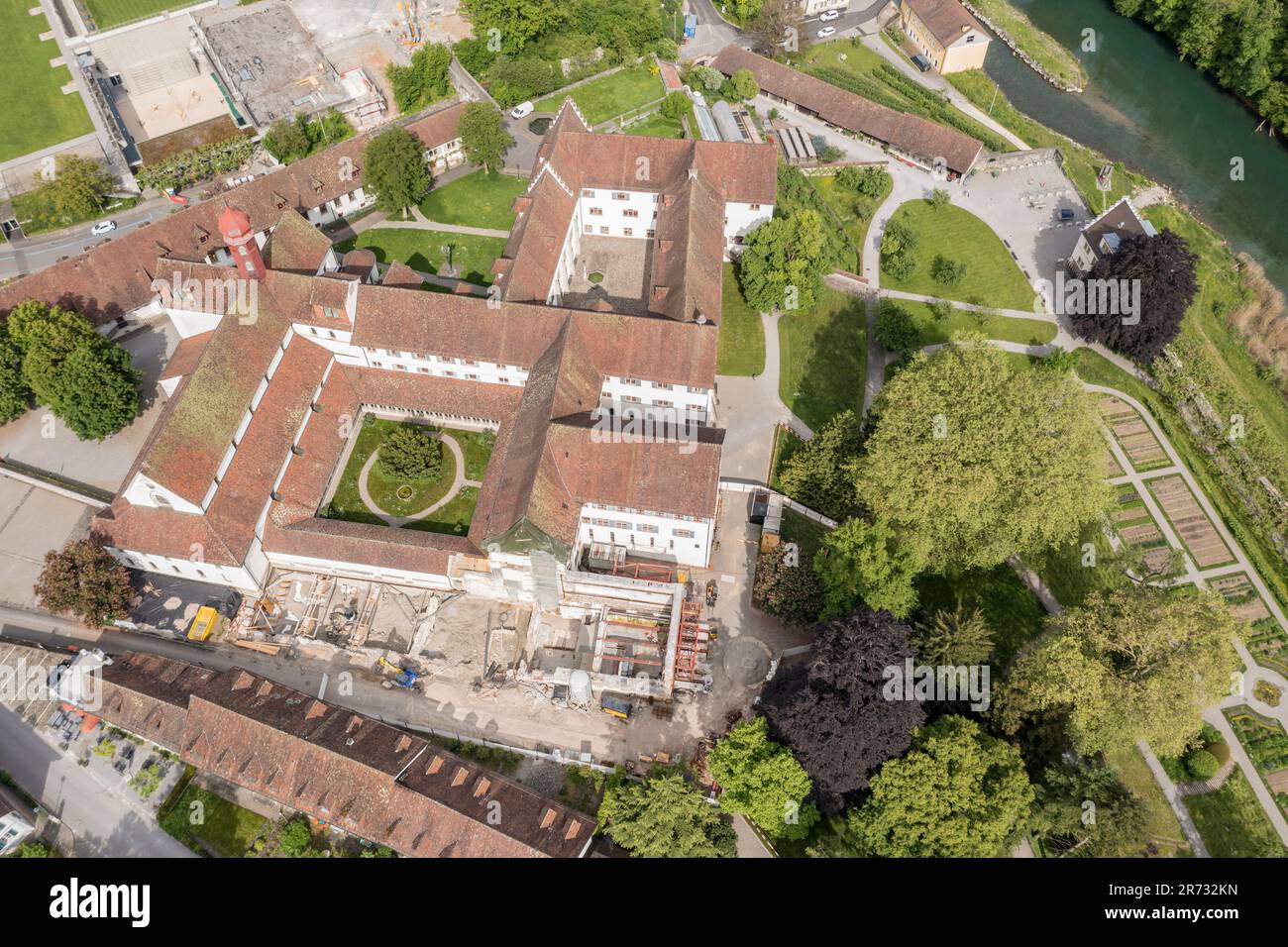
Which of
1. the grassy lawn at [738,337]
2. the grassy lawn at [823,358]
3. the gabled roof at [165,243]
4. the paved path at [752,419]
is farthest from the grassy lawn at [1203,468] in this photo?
the gabled roof at [165,243]

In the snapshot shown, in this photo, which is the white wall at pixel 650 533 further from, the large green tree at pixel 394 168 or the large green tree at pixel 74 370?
the large green tree at pixel 394 168

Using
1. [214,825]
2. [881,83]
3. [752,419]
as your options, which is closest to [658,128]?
[881,83]

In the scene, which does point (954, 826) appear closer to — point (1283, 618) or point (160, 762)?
point (1283, 618)

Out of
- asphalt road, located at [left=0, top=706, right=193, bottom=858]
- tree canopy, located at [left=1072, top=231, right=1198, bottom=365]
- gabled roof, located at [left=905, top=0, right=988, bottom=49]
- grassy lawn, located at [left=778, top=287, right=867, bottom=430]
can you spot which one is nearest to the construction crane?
asphalt road, located at [left=0, top=706, right=193, bottom=858]

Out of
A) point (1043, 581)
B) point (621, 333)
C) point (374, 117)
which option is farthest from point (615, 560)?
point (374, 117)

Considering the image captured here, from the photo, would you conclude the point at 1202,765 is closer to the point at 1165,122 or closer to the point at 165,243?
the point at 1165,122

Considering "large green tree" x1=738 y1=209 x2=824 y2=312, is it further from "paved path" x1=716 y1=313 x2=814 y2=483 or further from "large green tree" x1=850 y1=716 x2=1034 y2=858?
"large green tree" x1=850 y1=716 x2=1034 y2=858

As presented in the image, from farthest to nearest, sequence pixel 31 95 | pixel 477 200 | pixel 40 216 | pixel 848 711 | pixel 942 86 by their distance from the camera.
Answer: pixel 942 86 < pixel 31 95 < pixel 477 200 < pixel 40 216 < pixel 848 711
